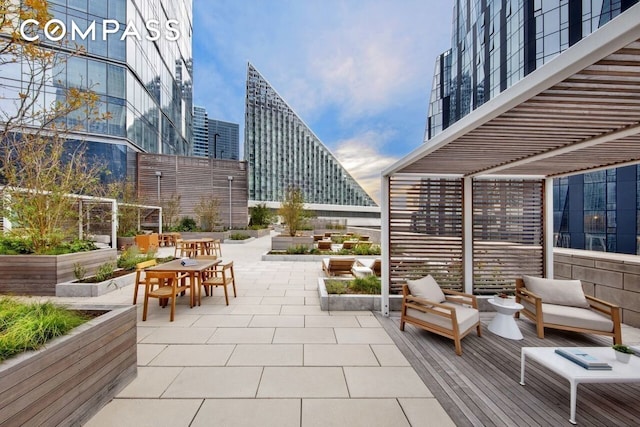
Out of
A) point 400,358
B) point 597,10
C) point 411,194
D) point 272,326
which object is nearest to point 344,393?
point 400,358

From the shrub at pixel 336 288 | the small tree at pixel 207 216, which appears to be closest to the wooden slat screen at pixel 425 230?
the shrub at pixel 336 288

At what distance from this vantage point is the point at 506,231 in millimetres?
4984

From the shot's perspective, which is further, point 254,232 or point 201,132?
point 201,132

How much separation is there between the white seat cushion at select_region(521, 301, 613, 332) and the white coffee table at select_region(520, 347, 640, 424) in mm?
1007

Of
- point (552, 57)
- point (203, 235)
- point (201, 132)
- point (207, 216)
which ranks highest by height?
point (201, 132)

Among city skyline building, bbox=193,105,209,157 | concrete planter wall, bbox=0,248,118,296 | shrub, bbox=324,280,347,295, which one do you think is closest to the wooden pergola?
shrub, bbox=324,280,347,295

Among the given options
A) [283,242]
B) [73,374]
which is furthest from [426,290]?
[283,242]

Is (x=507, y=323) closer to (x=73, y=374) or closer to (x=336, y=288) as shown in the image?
(x=336, y=288)

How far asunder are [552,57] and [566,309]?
22.8 metres

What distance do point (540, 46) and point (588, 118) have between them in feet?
72.8

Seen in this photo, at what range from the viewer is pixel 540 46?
58.4 feet

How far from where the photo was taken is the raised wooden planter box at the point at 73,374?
1585 millimetres

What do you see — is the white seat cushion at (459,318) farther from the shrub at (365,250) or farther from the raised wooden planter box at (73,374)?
the shrub at (365,250)

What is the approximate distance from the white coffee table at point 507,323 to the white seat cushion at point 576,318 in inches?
17.1
